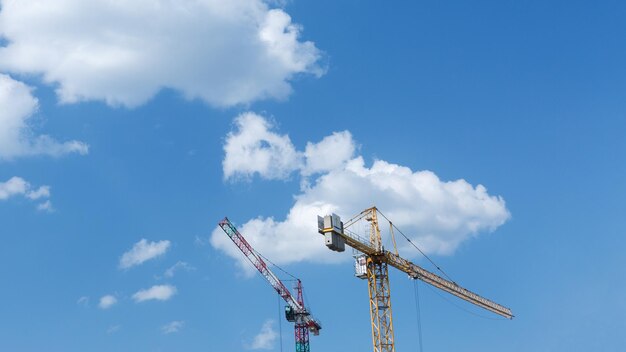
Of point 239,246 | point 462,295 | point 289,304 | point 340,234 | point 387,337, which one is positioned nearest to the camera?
point 340,234

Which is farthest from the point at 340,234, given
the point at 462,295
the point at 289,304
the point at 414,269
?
the point at 289,304

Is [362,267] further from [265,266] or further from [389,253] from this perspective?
[265,266]

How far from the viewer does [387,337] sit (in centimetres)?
13175

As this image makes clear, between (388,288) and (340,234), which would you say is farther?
(388,288)

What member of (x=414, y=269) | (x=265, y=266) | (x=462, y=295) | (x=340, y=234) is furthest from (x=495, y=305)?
(x=265, y=266)

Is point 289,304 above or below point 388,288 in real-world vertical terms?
above

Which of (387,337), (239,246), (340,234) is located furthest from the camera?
(239,246)

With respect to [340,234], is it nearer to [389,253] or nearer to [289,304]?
[389,253]

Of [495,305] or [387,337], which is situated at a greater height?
[495,305]

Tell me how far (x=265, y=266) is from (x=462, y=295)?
60.4 meters

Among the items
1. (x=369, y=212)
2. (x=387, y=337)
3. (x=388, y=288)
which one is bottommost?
(x=387, y=337)

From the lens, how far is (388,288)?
134 meters

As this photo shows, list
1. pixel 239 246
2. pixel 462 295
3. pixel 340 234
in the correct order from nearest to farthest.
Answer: pixel 340 234, pixel 462 295, pixel 239 246

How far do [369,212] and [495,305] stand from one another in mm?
40588
